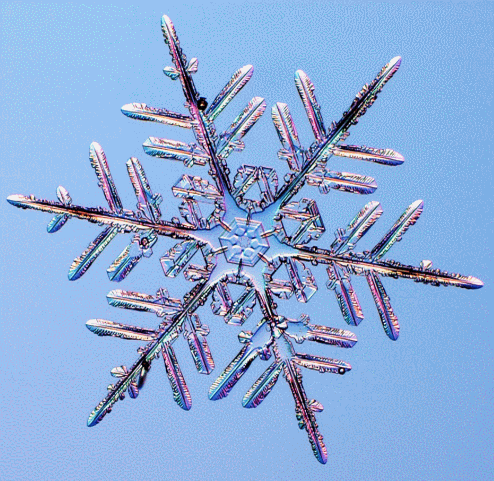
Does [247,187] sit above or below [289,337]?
above

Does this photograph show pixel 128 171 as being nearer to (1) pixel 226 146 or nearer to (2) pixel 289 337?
(1) pixel 226 146

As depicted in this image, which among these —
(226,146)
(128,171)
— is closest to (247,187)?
(226,146)

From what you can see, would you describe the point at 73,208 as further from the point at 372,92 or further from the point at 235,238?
the point at 372,92

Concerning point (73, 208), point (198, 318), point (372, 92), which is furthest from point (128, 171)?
point (372, 92)

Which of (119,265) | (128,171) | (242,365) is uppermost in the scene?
(128,171)
